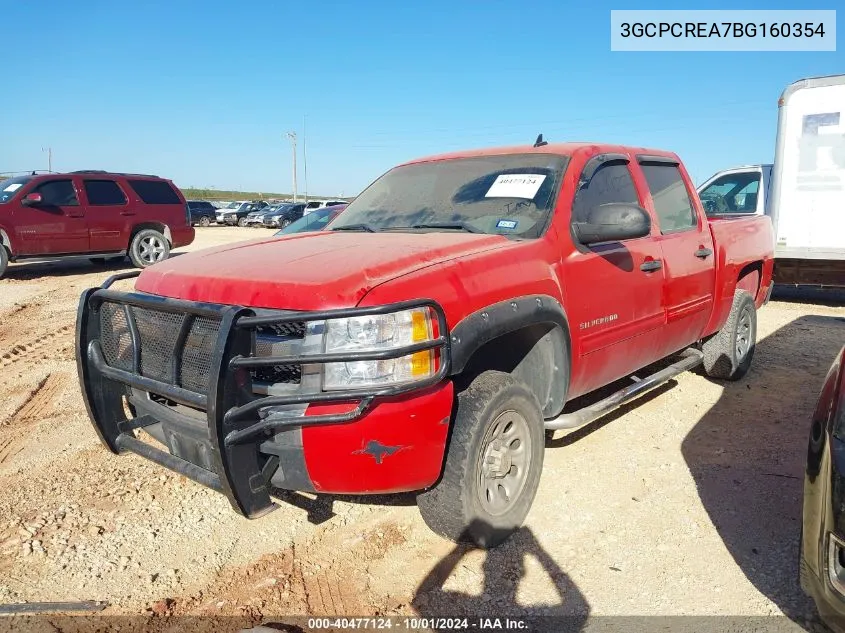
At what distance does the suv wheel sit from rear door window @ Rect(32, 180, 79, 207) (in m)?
1.26

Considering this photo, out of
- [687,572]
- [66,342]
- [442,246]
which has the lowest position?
[687,572]

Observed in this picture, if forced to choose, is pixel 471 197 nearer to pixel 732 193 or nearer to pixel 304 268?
pixel 304 268

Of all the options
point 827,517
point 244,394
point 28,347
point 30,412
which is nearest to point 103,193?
point 28,347

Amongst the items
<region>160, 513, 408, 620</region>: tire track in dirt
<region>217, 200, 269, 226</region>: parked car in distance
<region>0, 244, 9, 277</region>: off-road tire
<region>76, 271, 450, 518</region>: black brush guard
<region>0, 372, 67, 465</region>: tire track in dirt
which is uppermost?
<region>217, 200, 269, 226</region>: parked car in distance

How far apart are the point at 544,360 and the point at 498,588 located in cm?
116

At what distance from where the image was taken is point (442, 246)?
294 centimetres

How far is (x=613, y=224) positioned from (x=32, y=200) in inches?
443


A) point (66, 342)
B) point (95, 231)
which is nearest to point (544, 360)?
point (66, 342)

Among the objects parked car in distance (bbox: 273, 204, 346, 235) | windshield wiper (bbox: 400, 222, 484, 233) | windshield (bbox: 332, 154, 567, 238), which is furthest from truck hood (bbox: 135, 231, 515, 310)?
parked car in distance (bbox: 273, 204, 346, 235)

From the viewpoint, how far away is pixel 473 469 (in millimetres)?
2762

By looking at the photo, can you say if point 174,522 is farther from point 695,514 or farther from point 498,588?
point 695,514

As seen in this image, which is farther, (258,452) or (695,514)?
(695,514)

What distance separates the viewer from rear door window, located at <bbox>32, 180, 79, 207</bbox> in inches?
454

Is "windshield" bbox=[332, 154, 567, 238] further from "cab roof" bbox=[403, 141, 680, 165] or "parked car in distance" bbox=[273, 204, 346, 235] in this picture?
"parked car in distance" bbox=[273, 204, 346, 235]
